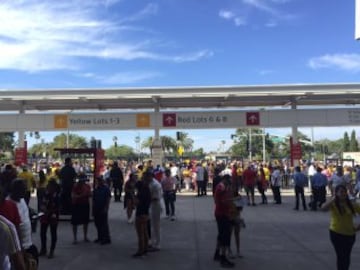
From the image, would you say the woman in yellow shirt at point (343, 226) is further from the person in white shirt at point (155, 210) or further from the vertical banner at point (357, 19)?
the person in white shirt at point (155, 210)

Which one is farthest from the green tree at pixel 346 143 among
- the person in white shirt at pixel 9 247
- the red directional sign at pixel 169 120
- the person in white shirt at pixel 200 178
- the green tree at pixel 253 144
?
the person in white shirt at pixel 9 247

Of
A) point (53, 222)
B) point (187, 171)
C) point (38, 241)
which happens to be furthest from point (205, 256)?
point (187, 171)

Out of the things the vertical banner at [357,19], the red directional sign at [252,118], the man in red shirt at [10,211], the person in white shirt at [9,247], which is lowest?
the person in white shirt at [9,247]

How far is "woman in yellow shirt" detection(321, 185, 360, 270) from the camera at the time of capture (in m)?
6.88

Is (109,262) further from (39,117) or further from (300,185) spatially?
(39,117)

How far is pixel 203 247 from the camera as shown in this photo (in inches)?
408

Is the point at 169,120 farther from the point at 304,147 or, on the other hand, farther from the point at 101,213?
the point at 304,147

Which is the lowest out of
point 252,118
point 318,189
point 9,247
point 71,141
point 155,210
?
point 318,189

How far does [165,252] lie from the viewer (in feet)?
32.4

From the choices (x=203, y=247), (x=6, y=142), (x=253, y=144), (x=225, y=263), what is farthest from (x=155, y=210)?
(x=253, y=144)

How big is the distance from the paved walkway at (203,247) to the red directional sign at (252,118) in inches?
333

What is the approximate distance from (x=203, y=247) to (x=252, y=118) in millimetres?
14174

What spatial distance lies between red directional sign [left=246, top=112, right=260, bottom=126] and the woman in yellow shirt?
16.8 m

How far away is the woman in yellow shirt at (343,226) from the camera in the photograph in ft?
22.6
